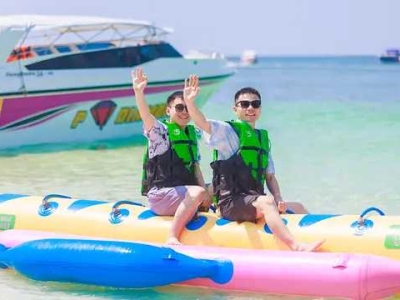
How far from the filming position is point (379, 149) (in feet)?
38.8

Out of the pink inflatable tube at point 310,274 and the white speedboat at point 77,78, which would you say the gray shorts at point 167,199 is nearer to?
the pink inflatable tube at point 310,274

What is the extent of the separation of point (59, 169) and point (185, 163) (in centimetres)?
503

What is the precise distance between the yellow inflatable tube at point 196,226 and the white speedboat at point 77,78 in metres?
6.38

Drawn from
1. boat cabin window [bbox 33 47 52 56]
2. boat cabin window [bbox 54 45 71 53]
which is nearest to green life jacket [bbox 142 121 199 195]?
boat cabin window [bbox 33 47 52 56]

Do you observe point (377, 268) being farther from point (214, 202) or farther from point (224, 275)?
point (214, 202)

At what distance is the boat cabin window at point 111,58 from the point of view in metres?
12.2

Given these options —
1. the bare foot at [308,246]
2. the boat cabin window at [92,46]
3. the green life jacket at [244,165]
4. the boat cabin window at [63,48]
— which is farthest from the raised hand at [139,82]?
the boat cabin window at [92,46]

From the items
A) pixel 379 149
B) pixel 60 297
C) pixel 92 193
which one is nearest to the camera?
pixel 60 297

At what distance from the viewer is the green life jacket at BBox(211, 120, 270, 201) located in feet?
15.8

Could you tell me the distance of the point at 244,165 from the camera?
15.7 feet

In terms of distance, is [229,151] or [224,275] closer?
[224,275]

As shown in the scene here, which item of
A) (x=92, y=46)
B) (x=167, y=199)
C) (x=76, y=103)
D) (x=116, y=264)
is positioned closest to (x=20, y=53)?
(x=76, y=103)

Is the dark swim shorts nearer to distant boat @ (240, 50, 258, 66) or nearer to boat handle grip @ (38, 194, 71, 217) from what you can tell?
boat handle grip @ (38, 194, 71, 217)

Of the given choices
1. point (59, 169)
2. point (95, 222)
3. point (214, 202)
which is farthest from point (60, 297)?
point (59, 169)
